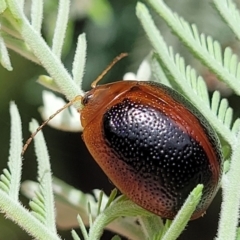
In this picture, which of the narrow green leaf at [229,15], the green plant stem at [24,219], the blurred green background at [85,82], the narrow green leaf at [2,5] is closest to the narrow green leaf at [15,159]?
the green plant stem at [24,219]

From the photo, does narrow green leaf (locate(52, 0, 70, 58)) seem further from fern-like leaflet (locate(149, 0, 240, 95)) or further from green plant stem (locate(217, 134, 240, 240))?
green plant stem (locate(217, 134, 240, 240))

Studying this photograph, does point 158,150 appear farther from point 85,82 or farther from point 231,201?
point 85,82

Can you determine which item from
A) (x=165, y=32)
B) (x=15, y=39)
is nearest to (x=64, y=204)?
(x=15, y=39)

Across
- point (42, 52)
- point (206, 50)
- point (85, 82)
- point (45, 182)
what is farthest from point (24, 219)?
point (85, 82)

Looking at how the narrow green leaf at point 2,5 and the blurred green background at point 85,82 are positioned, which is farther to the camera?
the blurred green background at point 85,82

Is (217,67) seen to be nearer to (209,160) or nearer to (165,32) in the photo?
(209,160)

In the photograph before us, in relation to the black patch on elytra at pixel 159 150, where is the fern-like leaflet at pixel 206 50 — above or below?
above

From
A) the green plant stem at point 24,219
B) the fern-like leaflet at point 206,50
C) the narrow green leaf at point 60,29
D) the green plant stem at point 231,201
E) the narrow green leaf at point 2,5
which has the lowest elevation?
the green plant stem at point 231,201

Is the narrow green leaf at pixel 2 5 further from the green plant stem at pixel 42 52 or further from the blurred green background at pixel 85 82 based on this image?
the blurred green background at pixel 85 82
